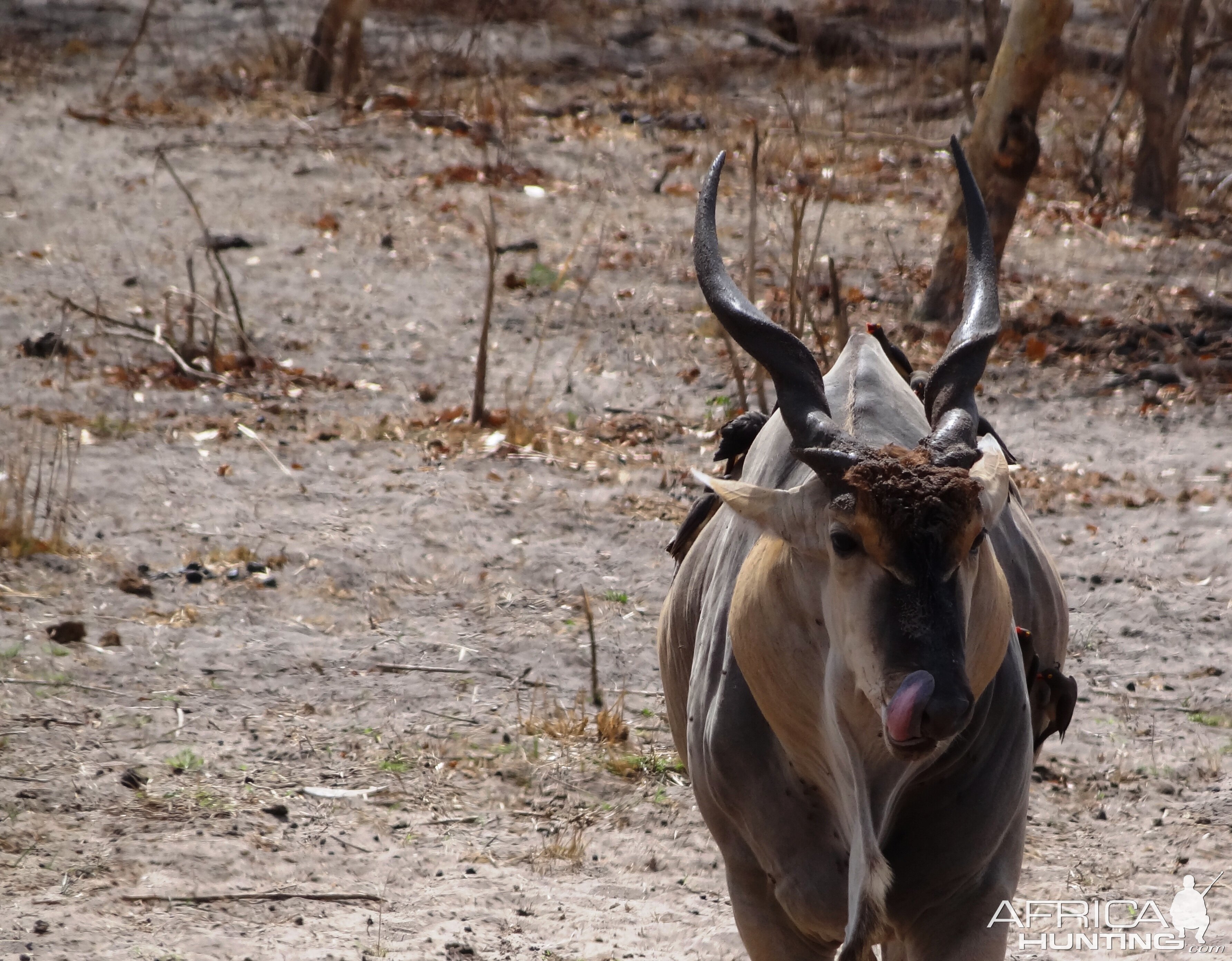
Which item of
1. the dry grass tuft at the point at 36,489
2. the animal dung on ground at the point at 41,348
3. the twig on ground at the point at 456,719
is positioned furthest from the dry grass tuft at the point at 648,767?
the animal dung on ground at the point at 41,348

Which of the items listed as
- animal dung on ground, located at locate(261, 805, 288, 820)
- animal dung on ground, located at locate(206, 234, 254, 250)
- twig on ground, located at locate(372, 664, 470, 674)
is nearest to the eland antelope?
animal dung on ground, located at locate(261, 805, 288, 820)

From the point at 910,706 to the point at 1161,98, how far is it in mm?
12046

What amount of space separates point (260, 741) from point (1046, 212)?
10291 mm

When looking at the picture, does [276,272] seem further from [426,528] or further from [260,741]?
[260,741]

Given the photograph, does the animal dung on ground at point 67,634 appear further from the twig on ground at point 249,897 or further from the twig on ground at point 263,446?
the twig on ground at point 263,446

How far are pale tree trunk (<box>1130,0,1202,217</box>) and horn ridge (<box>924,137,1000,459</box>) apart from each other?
1051cm

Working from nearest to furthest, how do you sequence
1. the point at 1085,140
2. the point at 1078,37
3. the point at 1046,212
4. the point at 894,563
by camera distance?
the point at 894,563, the point at 1046,212, the point at 1085,140, the point at 1078,37

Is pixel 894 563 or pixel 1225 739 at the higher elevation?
pixel 894 563

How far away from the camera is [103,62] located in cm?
1709

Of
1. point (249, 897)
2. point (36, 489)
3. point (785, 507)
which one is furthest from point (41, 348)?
point (785, 507)

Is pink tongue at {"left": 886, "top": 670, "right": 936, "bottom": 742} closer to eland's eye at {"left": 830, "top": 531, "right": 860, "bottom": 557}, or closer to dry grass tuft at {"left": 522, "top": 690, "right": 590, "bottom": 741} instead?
eland's eye at {"left": 830, "top": 531, "right": 860, "bottom": 557}

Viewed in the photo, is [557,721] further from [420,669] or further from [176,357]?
[176,357]

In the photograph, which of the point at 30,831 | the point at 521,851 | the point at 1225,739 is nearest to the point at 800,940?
the point at 521,851

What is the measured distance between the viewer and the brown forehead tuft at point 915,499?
2568mm
